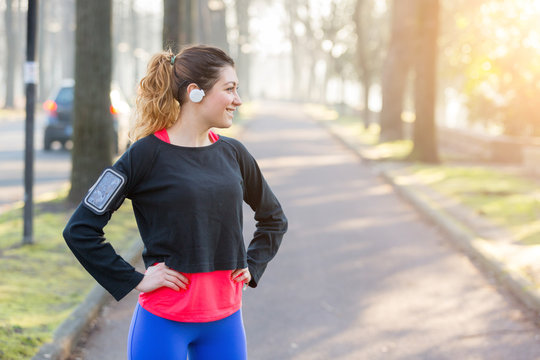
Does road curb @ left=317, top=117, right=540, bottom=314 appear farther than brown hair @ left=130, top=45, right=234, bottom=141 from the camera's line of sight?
Yes

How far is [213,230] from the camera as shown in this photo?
2658mm

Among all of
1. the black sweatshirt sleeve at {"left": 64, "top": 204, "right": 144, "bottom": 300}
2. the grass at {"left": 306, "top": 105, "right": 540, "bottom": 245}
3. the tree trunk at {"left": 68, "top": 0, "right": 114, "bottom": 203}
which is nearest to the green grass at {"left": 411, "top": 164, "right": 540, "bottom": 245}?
the grass at {"left": 306, "top": 105, "right": 540, "bottom": 245}

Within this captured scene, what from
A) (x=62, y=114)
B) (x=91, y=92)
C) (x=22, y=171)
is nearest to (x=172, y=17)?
(x=91, y=92)

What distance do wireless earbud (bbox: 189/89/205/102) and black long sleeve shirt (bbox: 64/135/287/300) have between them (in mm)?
173

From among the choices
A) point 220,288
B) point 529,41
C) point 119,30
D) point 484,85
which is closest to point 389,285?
point 220,288

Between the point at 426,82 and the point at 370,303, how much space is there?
1289cm

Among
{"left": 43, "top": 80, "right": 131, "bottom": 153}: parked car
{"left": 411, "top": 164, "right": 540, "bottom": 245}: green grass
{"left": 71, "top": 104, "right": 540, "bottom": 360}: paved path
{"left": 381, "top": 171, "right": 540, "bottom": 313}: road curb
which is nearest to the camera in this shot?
{"left": 71, "top": 104, "right": 540, "bottom": 360}: paved path

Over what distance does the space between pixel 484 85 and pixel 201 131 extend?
88.1 ft

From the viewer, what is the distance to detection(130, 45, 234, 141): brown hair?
8.91 feet

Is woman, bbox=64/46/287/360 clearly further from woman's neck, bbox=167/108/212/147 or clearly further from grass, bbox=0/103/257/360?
grass, bbox=0/103/257/360

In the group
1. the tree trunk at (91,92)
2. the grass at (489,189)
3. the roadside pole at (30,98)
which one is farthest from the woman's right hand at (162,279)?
the tree trunk at (91,92)

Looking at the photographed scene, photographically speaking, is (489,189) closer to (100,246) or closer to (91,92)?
(91,92)

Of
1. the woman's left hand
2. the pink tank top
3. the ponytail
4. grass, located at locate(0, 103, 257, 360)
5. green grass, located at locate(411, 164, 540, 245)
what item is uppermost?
the ponytail

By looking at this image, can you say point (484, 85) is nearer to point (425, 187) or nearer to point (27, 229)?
point (425, 187)
